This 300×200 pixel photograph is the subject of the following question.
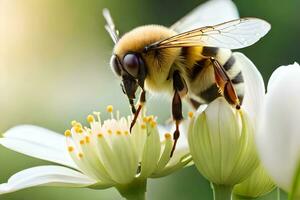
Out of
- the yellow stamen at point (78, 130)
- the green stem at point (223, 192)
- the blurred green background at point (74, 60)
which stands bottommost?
the blurred green background at point (74, 60)

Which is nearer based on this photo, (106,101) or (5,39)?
(106,101)

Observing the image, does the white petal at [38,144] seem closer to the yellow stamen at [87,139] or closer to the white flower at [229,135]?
the yellow stamen at [87,139]

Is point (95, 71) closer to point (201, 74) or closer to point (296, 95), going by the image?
point (201, 74)

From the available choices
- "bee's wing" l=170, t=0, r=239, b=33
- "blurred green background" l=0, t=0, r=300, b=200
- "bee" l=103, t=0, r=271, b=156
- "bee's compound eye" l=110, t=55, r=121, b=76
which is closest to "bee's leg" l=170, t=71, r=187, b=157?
"bee" l=103, t=0, r=271, b=156

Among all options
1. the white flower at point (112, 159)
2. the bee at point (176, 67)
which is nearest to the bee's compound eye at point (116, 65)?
the bee at point (176, 67)

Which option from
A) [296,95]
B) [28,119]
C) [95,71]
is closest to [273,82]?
[296,95]

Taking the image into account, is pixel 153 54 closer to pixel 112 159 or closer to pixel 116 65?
pixel 116 65
